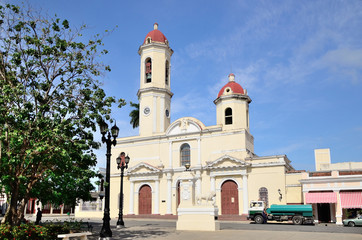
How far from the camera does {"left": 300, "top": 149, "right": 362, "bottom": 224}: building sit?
26.3 metres

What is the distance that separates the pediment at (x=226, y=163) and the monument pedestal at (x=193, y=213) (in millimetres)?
12959

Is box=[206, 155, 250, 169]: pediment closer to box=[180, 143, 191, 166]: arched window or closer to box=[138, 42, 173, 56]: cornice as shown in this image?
box=[180, 143, 191, 166]: arched window

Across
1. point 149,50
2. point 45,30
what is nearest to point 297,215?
point 45,30

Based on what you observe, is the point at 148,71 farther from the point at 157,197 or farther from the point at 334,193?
the point at 334,193

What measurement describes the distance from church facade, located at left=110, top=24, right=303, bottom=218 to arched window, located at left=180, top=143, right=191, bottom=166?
11cm

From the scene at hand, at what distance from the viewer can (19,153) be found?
40.9 feet

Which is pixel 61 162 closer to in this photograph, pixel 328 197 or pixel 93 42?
pixel 93 42

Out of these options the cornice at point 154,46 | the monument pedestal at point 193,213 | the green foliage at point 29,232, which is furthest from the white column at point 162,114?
the green foliage at point 29,232

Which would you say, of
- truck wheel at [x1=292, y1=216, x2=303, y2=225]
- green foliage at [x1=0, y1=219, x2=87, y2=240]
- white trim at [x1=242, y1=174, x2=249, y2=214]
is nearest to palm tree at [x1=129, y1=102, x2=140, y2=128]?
white trim at [x1=242, y1=174, x2=249, y2=214]

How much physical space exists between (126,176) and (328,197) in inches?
823

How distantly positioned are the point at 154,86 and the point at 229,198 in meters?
14.9

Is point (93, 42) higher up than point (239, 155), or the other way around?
point (93, 42)

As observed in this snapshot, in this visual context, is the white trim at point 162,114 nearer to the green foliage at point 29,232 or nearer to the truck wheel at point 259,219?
the truck wheel at point 259,219

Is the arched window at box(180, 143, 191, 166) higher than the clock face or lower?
lower
